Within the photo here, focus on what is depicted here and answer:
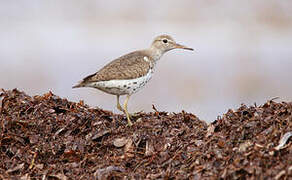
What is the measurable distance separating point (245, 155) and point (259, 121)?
79 cm

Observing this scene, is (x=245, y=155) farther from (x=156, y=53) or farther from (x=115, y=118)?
(x=156, y=53)

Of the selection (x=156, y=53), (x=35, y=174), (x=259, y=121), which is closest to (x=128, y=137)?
(x=35, y=174)

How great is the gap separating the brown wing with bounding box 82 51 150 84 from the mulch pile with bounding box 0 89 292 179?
727 mm

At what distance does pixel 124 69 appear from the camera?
7.16 metres

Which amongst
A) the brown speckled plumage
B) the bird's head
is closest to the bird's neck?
the bird's head

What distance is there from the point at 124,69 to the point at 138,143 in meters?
2.08

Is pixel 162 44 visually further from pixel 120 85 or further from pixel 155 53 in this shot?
pixel 120 85

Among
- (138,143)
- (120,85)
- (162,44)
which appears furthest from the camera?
(162,44)

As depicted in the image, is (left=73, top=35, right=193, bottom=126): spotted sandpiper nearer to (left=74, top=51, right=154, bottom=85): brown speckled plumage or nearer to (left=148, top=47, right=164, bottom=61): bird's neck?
(left=74, top=51, right=154, bottom=85): brown speckled plumage

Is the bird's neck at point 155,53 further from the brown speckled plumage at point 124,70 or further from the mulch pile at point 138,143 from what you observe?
the mulch pile at point 138,143

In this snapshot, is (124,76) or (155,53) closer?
(124,76)

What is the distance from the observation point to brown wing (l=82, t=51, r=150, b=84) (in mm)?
6891

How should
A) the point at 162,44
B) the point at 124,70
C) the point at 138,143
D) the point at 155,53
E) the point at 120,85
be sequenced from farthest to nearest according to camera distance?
the point at 162,44 < the point at 155,53 < the point at 124,70 < the point at 120,85 < the point at 138,143

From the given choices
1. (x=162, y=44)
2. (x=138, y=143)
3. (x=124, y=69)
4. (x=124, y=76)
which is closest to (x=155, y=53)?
(x=162, y=44)
